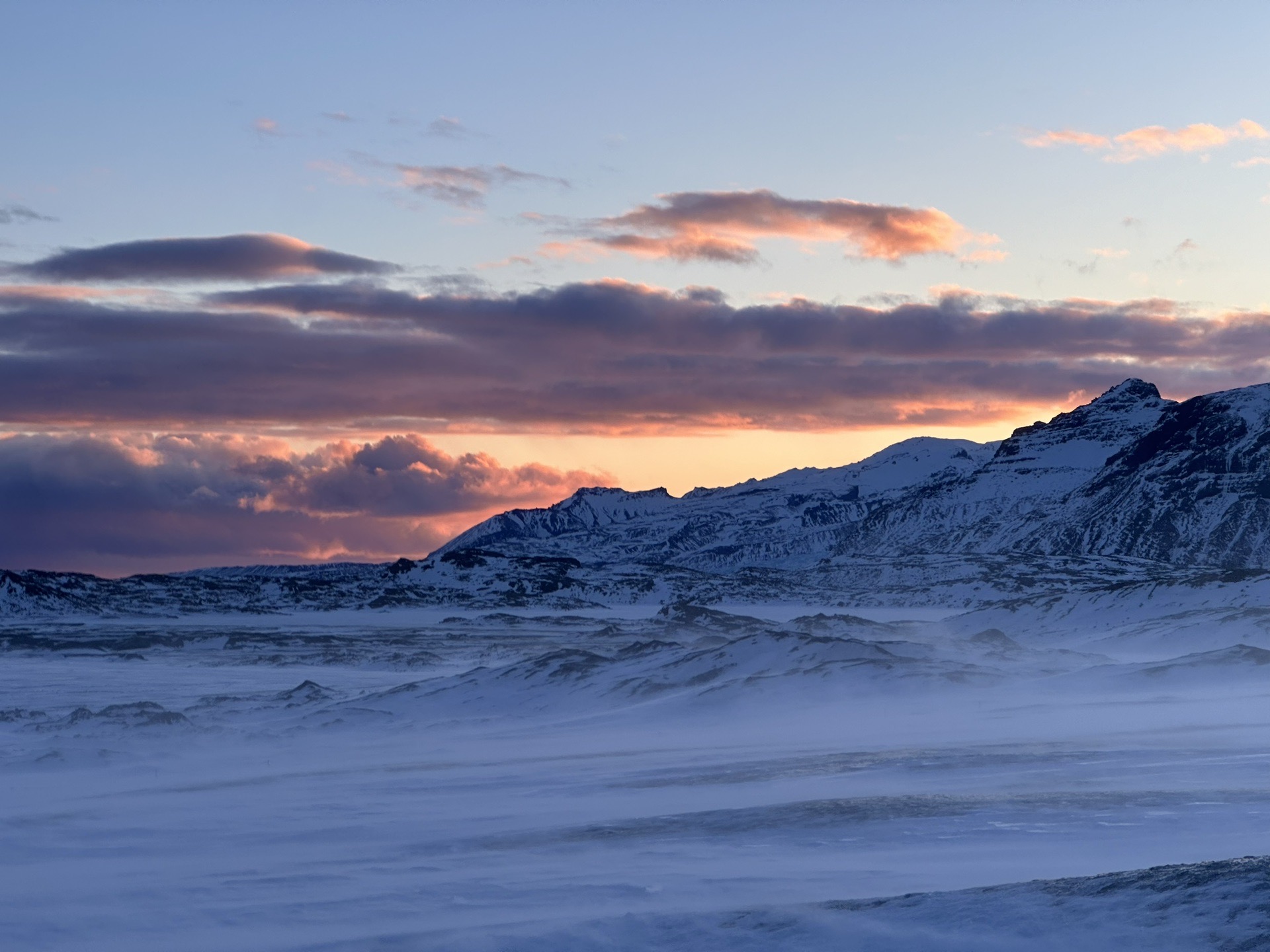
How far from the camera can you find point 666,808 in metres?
32.3

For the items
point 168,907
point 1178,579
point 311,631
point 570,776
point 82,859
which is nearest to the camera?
point 168,907

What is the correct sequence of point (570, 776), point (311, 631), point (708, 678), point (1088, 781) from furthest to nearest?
1. point (311, 631)
2. point (708, 678)
3. point (570, 776)
4. point (1088, 781)

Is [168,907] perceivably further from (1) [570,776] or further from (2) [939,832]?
(1) [570,776]

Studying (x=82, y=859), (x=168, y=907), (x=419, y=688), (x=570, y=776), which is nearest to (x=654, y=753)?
(x=570, y=776)

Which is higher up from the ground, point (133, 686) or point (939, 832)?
point (939, 832)

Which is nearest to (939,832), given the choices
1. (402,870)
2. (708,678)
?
(402,870)

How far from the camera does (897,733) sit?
51.8 meters

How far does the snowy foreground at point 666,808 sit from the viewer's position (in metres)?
16.4

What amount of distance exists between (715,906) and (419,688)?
61.9 m

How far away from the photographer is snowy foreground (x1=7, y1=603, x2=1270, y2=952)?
16.4 meters

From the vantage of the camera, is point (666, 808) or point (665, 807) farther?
point (665, 807)

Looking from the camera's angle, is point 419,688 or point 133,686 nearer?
point 419,688

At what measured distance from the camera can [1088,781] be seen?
108ft

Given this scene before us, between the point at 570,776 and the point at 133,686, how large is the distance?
63728 millimetres
